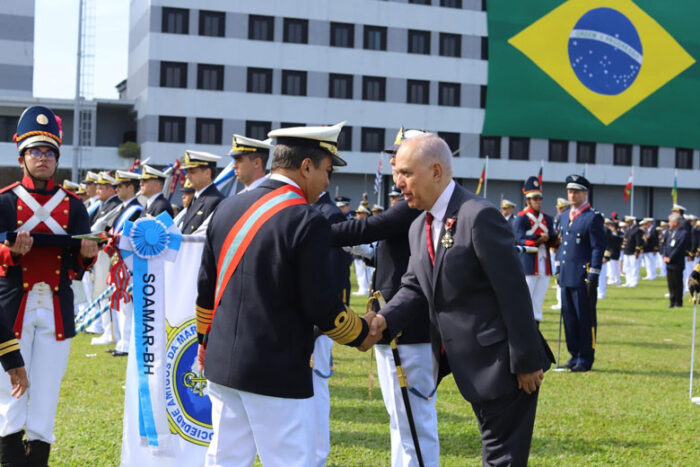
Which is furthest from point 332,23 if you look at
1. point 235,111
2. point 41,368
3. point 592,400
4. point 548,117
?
point 41,368

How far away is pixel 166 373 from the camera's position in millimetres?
5879

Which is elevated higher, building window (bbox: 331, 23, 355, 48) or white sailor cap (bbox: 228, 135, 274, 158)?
building window (bbox: 331, 23, 355, 48)

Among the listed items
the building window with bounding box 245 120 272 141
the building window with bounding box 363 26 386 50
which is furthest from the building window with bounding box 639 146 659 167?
the building window with bounding box 245 120 272 141

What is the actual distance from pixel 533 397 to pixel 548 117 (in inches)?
1887

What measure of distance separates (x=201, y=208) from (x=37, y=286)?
107 inches

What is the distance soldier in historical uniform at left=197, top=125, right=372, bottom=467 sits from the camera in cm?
398

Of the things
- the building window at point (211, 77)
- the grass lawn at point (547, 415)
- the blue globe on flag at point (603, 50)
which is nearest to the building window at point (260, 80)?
the building window at point (211, 77)

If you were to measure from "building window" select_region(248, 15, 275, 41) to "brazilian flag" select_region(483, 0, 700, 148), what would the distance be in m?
13.4

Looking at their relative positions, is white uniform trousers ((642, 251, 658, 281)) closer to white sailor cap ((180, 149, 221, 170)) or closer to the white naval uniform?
white sailor cap ((180, 149, 221, 170))

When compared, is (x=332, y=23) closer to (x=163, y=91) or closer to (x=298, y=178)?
(x=163, y=91)

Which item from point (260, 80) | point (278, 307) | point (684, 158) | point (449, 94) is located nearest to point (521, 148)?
point (449, 94)

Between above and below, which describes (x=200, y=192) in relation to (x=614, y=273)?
above

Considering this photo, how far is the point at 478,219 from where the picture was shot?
Result: 14.2 feet

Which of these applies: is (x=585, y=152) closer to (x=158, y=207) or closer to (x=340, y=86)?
(x=340, y=86)
